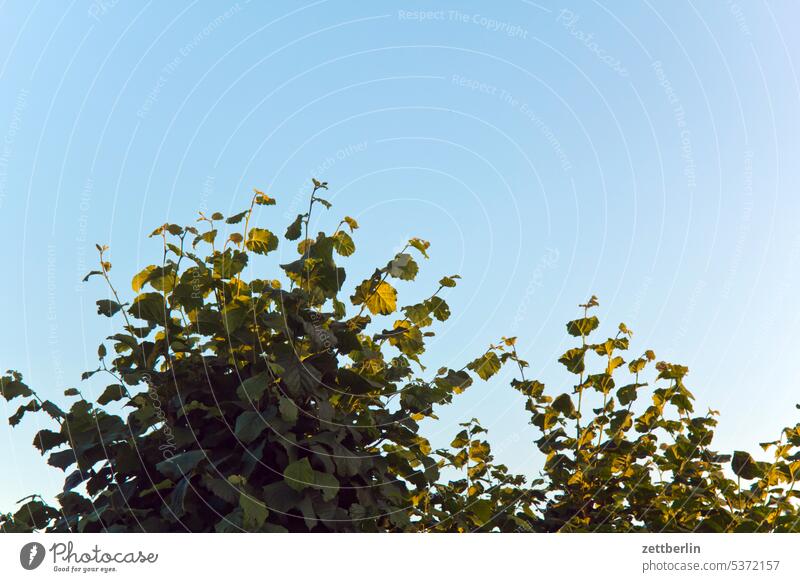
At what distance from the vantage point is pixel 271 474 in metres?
3.64

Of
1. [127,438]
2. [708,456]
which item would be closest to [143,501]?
[127,438]

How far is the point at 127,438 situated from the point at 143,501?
1.06ft

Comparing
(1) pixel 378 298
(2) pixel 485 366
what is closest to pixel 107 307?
(1) pixel 378 298

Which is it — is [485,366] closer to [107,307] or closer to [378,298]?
[378,298]

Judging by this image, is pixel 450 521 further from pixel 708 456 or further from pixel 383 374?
pixel 708 456
